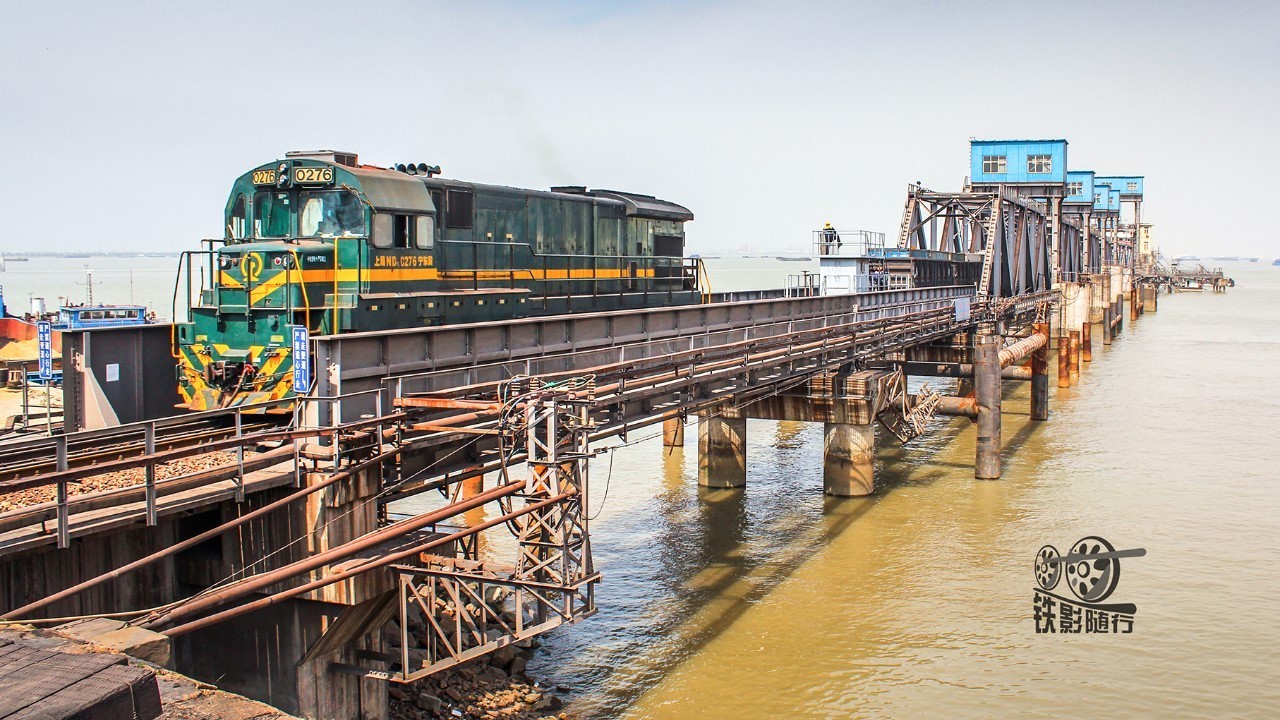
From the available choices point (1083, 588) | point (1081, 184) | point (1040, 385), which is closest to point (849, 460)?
point (1083, 588)

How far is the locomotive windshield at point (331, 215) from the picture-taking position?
16219 mm

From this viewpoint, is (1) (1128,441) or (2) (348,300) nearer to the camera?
(2) (348,300)

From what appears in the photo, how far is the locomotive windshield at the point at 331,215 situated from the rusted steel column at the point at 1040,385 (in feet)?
92.8

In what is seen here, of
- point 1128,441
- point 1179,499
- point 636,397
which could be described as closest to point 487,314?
point 636,397

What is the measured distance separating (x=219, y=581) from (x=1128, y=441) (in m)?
30.4

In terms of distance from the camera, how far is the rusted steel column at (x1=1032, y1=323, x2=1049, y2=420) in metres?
38.1

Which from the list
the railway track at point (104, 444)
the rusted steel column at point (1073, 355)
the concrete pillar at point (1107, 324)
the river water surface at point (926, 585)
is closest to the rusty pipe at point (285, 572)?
the railway track at point (104, 444)

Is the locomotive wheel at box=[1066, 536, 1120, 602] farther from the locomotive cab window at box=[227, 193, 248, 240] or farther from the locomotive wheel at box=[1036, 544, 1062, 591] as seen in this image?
the locomotive cab window at box=[227, 193, 248, 240]

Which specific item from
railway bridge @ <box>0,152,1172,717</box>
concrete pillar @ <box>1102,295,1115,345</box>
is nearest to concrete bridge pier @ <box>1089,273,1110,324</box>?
concrete pillar @ <box>1102,295,1115,345</box>

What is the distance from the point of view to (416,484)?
1259cm

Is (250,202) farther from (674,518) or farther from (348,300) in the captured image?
(674,518)

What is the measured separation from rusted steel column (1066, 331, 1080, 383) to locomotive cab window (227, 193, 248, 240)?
136ft

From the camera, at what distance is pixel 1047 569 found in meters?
20.9

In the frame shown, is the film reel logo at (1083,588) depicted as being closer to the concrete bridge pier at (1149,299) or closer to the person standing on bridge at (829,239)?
the person standing on bridge at (829,239)
